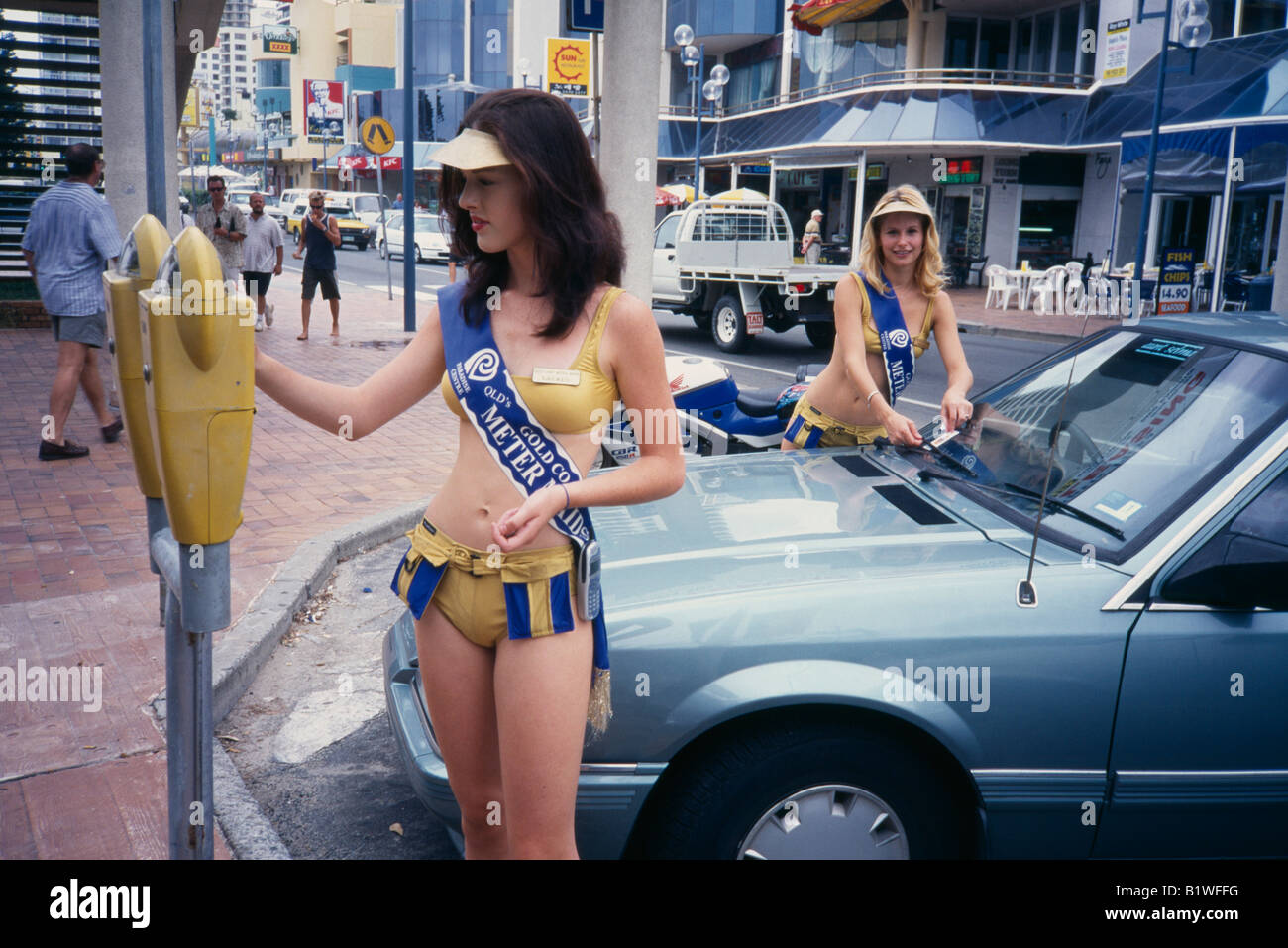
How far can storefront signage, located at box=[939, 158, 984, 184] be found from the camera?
98.2 ft

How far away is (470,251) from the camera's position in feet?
7.85

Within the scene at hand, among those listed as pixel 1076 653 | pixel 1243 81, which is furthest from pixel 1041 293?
pixel 1076 653

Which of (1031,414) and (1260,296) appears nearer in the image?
(1031,414)

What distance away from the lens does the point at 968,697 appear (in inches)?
97.7

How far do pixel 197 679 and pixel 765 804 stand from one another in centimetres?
120

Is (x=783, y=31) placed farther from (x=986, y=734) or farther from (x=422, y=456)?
(x=986, y=734)

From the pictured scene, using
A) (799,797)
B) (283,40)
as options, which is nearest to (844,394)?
(799,797)

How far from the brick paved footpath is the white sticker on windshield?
2.66 m

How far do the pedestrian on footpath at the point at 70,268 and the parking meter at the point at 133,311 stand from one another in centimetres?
550

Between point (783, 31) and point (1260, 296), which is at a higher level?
point (783, 31)

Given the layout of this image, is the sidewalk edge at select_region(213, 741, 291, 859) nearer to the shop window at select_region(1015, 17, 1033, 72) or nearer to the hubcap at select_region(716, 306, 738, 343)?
the hubcap at select_region(716, 306, 738, 343)

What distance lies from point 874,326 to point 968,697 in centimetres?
195

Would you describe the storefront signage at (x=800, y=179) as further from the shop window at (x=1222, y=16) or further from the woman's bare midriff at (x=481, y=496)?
the woman's bare midriff at (x=481, y=496)

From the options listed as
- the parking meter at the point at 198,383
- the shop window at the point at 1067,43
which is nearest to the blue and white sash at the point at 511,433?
the parking meter at the point at 198,383
